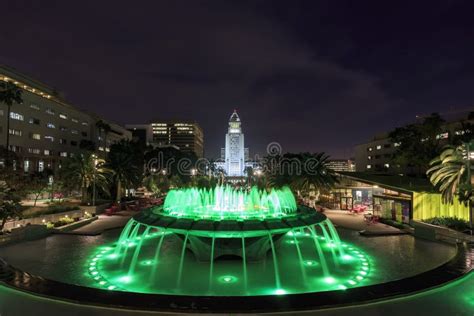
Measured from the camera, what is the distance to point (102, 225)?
88.6 feet

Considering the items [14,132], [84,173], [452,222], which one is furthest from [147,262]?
[14,132]

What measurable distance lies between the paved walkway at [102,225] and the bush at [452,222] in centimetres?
2707

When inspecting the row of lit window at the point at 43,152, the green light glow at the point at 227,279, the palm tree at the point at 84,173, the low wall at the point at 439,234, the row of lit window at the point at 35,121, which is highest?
the row of lit window at the point at 35,121

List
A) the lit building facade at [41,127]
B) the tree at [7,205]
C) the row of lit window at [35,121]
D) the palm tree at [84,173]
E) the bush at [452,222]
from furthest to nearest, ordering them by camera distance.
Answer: the lit building facade at [41,127] → the row of lit window at [35,121] → the palm tree at [84,173] → the bush at [452,222] → the tree at [7,205]

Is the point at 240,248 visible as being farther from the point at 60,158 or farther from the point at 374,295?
the point at 60,158

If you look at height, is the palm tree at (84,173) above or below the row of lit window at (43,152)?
below

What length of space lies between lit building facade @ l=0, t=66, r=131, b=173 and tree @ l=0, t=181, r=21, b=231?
40405 millimetres

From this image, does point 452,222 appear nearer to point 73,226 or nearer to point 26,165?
point 73,226

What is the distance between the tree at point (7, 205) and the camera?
19.5 m

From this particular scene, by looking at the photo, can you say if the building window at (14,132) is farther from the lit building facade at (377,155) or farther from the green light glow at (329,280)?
the lit building facade at (377,155)

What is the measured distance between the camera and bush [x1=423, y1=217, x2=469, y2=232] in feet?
71.5

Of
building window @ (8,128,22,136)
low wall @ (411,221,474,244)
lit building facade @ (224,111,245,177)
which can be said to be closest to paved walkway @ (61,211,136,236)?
low wall @ (411,221,474,244)

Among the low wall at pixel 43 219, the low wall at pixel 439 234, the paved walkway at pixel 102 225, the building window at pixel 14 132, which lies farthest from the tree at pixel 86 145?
the low wall at pixel 439 234

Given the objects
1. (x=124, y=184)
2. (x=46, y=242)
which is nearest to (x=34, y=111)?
(x=124, y=184)
